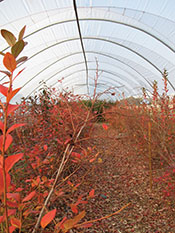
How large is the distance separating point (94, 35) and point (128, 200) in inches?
275

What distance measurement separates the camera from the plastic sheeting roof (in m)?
5.20

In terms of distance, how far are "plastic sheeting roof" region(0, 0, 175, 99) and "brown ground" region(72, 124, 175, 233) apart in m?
1.82

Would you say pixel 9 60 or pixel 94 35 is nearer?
pixel 9 60

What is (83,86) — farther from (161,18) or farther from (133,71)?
(161,18)

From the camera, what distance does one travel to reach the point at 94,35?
26.5ft

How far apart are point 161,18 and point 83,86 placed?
11.8 metres

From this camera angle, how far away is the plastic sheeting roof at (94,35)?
5.20 meters

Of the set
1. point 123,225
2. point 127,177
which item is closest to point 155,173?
point 127,177

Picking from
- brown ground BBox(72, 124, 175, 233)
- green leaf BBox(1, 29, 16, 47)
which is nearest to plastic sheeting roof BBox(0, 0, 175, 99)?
brown ground BBox(72, 124, 175, 233)

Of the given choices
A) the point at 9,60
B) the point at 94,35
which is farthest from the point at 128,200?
the point at 94,35

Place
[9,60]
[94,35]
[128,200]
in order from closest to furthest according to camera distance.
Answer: [9,60], [128,200], [94,35]

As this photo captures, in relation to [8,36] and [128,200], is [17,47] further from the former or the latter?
[128,200]

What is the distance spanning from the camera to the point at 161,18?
559 centimetres

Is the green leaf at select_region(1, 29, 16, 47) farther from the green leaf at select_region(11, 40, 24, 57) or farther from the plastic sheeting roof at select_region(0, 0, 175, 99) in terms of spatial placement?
the plastic sheeting roof at select_region(0, 0, 175, 99)
